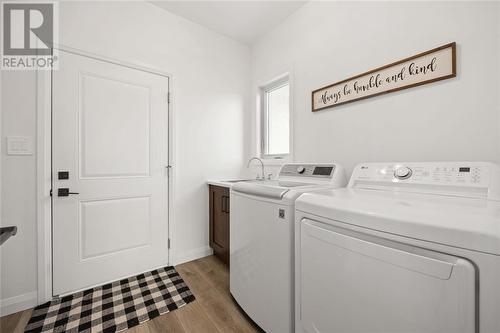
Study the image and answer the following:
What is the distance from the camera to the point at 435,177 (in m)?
1.06

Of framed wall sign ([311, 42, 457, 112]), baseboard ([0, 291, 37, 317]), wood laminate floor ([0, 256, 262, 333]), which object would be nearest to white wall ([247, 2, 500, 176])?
framed wall sign ([311, 42, 457, 112])

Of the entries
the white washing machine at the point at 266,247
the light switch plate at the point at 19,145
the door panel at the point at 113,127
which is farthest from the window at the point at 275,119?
the light switch plate at the point at 19,145

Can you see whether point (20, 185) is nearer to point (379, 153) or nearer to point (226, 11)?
point (226, 11)

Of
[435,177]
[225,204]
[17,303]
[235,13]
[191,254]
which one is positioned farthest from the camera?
[191,254]

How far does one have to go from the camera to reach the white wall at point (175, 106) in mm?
1496

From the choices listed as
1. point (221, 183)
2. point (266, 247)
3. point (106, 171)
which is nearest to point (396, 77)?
point (266, 247)

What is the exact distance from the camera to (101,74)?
182 centimetres

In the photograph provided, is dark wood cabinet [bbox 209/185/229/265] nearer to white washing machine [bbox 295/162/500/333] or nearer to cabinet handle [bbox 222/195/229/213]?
cabinet handle [bbox 222/195/229/213]

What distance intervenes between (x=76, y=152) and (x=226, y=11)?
198 cm

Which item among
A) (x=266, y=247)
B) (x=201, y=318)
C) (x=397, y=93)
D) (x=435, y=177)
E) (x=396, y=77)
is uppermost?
(x=396, y=77)

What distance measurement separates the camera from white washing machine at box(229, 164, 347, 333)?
111cm

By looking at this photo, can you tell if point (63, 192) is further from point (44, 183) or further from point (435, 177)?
point (435, 177)

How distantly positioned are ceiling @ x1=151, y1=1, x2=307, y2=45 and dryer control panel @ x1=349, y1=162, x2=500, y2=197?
6.01ft

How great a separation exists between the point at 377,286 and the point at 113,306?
5.88 feet
